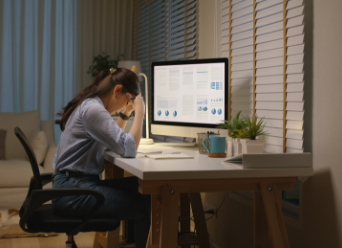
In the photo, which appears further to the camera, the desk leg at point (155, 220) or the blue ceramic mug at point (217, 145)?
the blue ceramic mug at point (217, 145)

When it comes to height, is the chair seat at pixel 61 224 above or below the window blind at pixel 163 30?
below

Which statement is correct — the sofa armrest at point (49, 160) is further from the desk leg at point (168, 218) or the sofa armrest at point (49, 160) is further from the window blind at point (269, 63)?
the desk leg at point (168, 218)

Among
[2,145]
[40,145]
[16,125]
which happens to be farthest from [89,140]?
[16,125]

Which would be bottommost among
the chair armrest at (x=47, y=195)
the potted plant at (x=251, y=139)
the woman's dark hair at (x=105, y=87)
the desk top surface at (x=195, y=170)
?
the chair armrest at (x=47, y=195)

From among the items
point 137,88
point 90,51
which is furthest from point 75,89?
point 137,88

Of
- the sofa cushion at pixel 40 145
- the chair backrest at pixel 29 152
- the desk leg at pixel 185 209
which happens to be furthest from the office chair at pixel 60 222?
the sofa cushion at pixel 40 145

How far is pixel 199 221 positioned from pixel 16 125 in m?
2.25

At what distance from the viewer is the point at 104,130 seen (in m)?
1.80

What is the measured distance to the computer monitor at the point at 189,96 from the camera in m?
2.21

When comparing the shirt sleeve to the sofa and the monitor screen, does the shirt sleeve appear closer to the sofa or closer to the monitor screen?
the monitor screen

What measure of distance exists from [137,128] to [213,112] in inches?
19.3

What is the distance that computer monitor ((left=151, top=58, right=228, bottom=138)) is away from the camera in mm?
2211

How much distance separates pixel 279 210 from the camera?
5.31 feet

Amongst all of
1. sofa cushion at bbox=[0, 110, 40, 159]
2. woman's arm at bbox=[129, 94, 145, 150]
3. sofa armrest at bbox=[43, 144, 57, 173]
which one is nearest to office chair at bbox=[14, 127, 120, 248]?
woman's arm at bbox=[129, 94, 145, 150]
